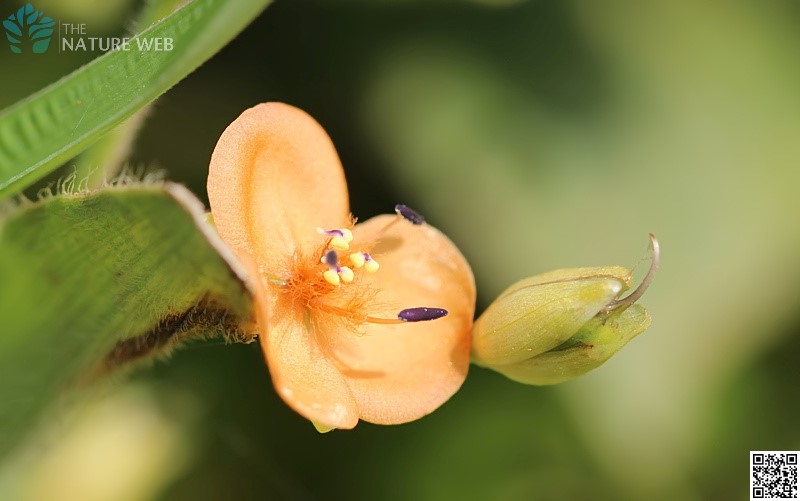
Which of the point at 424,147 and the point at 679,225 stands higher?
the point at 424,147

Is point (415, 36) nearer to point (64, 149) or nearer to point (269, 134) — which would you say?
point (269, 134)

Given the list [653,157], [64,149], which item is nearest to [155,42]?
[64,149]

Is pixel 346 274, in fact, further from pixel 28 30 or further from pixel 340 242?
pixel 28 30

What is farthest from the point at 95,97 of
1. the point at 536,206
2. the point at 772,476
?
the point at 772,476

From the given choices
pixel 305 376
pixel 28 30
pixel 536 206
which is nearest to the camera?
pixel 305 376

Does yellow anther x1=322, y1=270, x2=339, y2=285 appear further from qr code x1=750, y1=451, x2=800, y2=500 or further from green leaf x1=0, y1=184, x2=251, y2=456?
qr code x1=750, y1=451, x2=800, y2=500

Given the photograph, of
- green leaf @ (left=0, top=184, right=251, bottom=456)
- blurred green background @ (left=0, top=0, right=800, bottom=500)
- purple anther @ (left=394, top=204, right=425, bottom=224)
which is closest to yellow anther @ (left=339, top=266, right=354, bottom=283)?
purple anther @ (left=394, top=204, right=425, bottom=224)

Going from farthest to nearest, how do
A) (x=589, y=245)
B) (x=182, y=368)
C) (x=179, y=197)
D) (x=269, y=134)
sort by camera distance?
(x=589, y=245) < (x=182, y=368) < (x=269, y=134) < (x=179, y=197)
